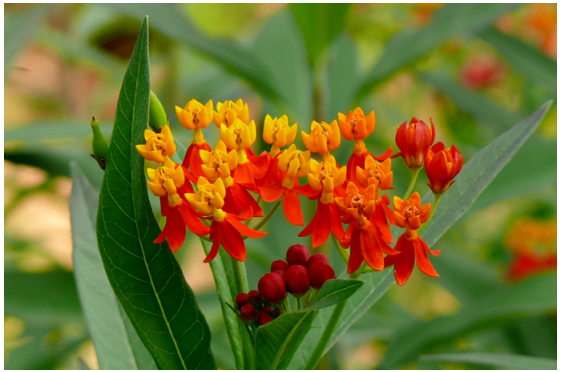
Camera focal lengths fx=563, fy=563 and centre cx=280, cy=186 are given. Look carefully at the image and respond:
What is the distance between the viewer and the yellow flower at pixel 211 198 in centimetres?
50

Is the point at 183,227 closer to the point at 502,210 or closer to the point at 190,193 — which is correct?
the point at 190,193

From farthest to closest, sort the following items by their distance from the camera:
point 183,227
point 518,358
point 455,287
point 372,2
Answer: point 372,2 → point 455,287 → point 518,358 → point 183,227

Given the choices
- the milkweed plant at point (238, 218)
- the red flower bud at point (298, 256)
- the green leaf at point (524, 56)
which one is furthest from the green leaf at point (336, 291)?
the green leaf at point (524, 56)

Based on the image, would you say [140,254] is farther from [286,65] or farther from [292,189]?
[286,65]

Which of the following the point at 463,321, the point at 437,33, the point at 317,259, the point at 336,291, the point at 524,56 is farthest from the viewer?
the point at 524,56

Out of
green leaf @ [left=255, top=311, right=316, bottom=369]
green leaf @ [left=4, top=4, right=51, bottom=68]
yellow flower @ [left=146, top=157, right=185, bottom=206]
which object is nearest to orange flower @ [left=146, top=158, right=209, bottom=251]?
yellow flower @ [left=146, top=157, right=185, bottom=206]

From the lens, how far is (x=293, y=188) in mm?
549

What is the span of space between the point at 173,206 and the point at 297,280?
0.13 meters

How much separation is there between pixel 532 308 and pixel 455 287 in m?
0.49

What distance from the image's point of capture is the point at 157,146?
0.51 metres

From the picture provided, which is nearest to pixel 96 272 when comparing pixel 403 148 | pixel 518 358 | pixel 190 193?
pixel 190 193

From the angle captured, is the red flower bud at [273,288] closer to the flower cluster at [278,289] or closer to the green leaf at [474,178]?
the flower cluster at [278,289]

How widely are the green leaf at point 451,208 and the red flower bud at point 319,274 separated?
0.07 metres

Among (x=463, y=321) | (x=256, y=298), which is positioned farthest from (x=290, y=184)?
(x=463, y=321)
